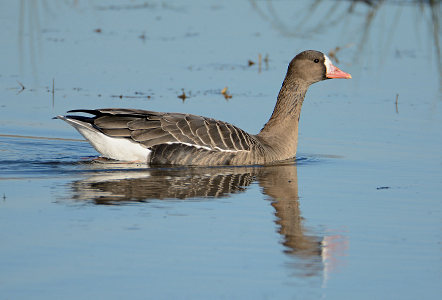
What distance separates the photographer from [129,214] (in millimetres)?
8156

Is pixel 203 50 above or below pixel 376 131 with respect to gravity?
above

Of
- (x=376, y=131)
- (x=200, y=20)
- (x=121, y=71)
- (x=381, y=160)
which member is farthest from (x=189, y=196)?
(x=200, y=20)

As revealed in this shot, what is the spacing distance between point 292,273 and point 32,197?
3.24 meters

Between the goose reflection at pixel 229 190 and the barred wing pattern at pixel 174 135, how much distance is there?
0.24 metres

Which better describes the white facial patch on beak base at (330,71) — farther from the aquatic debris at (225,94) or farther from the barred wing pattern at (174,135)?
the aquatic debris at (225,94)

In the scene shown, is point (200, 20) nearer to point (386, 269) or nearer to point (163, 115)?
point (163, 115)

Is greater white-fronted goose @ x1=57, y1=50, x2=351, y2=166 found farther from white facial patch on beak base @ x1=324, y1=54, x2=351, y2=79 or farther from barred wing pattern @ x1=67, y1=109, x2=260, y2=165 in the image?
white facial patch on beak base @ x1=324, y1=54, x2=351, y2=79

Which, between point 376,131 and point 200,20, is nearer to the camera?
point 376,131

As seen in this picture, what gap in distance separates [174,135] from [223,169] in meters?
0.76

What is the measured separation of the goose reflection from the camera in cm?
735

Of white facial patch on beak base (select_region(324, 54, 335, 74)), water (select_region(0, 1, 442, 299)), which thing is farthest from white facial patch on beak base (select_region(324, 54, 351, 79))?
water (select_region(0, 1, 442, 299))

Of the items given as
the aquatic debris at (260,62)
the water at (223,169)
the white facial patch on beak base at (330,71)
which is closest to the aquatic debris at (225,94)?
the water at (223,169)

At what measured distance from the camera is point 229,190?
31.3 ft

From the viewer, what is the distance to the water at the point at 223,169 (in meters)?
6.70
